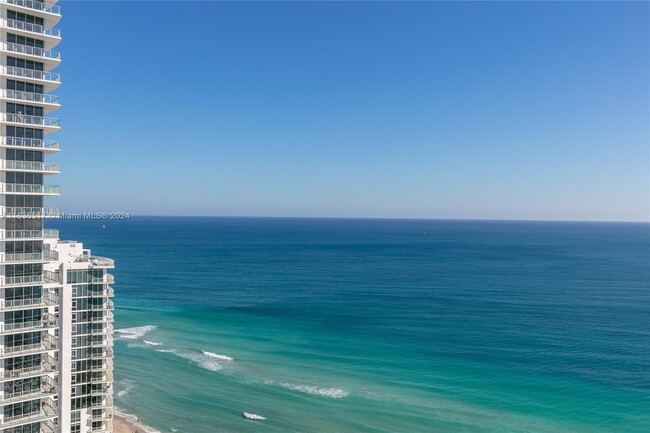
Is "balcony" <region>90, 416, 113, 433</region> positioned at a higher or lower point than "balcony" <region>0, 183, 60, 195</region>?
lower

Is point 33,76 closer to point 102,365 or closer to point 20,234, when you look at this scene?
point 20,234

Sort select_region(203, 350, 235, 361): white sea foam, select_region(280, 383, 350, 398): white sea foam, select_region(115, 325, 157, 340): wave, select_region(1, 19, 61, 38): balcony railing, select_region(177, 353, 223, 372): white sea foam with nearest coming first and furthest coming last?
select_region(1, 19, 61, 38): balcony railing → select_region(280, 383, 350, 398): white sea foam → select_region(177, 353, 223, 372): white sea foam → select_region(203, 350, 235, 361): white sea foam → select_region(115, 325, 157, 340): wave

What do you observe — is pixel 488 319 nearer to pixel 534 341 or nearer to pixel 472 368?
pixel 534 341

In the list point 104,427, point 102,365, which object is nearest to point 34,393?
point 102,365

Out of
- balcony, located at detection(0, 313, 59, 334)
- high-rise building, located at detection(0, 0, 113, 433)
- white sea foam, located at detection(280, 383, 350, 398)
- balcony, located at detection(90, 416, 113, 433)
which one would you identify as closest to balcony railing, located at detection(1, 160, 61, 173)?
high-rise building, located at detection(0, 0, 113, 433)

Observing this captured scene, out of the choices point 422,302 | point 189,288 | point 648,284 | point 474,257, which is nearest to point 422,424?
point 422,302

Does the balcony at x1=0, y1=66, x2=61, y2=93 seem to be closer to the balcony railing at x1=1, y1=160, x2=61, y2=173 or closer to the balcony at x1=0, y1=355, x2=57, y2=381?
the balcony railing at x1=1, y1=160, x2=61, y2=173
